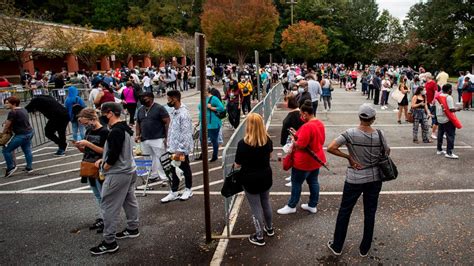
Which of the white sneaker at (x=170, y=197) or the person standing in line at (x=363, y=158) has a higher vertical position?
the person standing in line at (x=363, y=158)

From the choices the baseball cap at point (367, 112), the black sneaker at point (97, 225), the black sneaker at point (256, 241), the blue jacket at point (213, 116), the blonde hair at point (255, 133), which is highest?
the baseball cap at point (367, 112)

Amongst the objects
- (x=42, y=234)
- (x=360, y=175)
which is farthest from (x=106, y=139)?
(x=360, y=175)

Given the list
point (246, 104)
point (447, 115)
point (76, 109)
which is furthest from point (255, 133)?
point (246, 104)

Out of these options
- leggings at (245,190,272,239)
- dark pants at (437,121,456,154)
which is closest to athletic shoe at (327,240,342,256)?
leggings at (245,190,272,239)

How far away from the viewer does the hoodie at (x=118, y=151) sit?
15.0 feet

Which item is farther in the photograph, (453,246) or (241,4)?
(241,4)

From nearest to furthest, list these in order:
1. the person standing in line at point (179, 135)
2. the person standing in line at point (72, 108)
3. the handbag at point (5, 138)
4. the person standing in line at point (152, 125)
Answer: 1. the person standing in line at point (179, 135)
2. the person standing in line at point (152, 125)
3. the handbag at point (5, 138)
4. the person standing in line at point (72, 108)

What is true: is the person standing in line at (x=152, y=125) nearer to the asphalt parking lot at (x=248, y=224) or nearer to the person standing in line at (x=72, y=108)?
the asphalt parking lot at (x=248, y=224)

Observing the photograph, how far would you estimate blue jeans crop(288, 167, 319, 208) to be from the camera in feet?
17.8

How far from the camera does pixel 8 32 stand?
2245 centimetres

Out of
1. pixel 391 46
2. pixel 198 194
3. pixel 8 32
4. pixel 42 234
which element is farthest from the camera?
pixel 391 46

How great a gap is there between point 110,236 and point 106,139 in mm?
1290

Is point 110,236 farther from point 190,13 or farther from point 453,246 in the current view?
point 190,13

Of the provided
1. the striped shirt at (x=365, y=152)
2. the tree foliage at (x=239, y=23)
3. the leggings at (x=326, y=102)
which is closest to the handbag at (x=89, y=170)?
the striped shirt at (x=365, y=152)
